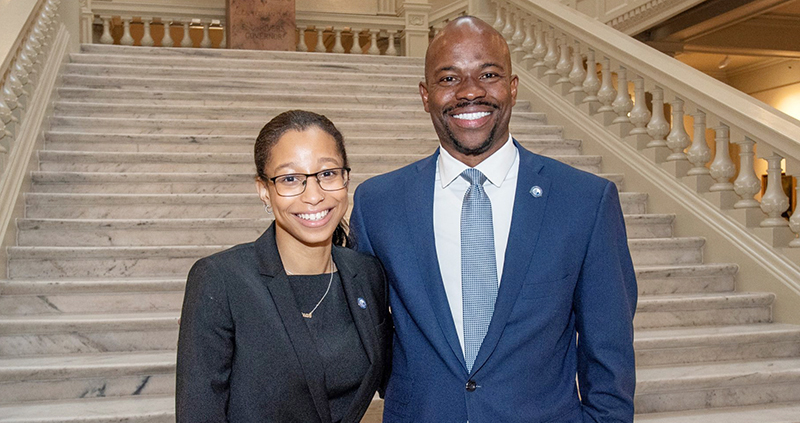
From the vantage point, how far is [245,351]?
1525mm

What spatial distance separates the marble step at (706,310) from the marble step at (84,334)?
259 centimetres

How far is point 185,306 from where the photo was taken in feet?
5.05

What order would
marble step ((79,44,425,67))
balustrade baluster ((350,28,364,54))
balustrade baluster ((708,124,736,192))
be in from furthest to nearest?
balustrade baluster ((350,28,364,54))
marble step ((79,44,425,67))
balustrade baluster ((708,124,736,192))

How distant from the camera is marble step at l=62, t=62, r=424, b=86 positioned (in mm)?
6973

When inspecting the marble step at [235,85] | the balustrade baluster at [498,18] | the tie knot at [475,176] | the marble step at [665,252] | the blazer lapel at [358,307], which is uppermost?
the balustrade baluster at [498,18]

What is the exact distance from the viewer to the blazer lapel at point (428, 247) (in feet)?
5.26

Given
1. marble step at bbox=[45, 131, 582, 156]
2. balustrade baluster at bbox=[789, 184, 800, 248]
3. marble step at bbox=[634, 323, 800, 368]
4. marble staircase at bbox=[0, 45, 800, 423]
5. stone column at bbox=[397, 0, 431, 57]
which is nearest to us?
marble staircase at bbox=[0, 45, 800, 423]

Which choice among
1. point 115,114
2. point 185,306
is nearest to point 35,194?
point 115,114

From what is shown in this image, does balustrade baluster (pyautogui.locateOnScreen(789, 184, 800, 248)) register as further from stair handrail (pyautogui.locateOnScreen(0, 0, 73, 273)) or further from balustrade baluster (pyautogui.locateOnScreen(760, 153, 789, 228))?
stair handrail (pyautogui.locateOnScreen(0, 0, 73, 273))

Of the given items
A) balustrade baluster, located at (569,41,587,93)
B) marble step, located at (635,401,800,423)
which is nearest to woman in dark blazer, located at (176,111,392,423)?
marble step, located at (635,401,800,423)

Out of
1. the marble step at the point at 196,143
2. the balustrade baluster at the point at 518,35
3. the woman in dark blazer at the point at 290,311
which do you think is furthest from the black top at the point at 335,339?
the balustrade baluster at the point at 518,35

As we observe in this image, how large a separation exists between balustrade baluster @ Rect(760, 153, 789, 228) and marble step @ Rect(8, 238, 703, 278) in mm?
3199

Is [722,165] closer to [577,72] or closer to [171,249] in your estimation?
[577,72]

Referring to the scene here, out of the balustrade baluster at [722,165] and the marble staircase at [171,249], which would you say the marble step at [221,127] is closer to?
the marble staircase at [171,249]
